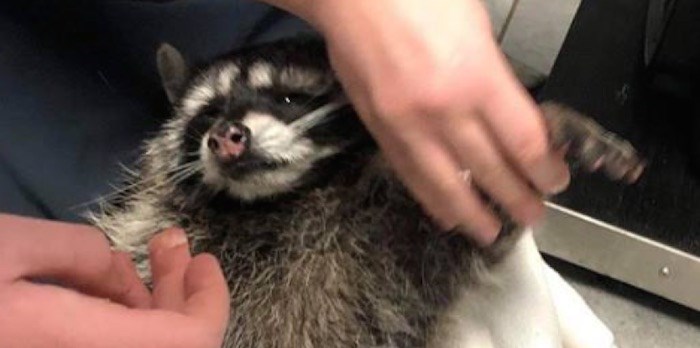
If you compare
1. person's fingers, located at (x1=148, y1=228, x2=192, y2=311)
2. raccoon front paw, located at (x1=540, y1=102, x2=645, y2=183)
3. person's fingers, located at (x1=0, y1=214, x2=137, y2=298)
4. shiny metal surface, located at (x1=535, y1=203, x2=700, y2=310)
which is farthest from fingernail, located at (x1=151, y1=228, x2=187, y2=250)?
shiny metal surface, located at (x1=535, y1=203, x2=700, y2=310)

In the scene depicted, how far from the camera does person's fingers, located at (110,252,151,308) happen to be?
1.68ft

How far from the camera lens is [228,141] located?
79 centimetres

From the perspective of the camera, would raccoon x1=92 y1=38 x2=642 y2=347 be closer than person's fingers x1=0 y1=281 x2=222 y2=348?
No

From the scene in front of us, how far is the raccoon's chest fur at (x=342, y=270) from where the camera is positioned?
798 mm

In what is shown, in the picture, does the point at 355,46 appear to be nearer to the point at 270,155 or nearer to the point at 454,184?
the point at 454,184

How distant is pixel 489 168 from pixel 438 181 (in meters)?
0.03

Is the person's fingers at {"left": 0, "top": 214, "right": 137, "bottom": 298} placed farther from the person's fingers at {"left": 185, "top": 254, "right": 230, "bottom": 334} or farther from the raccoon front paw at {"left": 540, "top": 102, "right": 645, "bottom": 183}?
the raccoon front paw at {"left": 540, "top": 102, "right": 645, "bottom": 183}

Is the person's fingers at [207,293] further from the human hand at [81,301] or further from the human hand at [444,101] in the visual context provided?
the human hand at [444,101]

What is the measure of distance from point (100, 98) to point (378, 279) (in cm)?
25

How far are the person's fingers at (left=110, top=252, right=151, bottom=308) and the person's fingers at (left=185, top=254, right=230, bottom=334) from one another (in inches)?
0.8

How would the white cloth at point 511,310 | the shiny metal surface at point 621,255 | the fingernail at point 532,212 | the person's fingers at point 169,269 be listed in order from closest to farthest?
the person's fingers at point 169,269
the fingernail at point 532,212
the white cloth at point 511,310
the shiny metal surface at point 621,255

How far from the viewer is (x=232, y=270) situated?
0.86 meters

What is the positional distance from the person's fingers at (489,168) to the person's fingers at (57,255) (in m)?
0.20

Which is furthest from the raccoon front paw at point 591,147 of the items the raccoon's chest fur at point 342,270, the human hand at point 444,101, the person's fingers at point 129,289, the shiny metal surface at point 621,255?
the shiny metal surface at point 621,255
